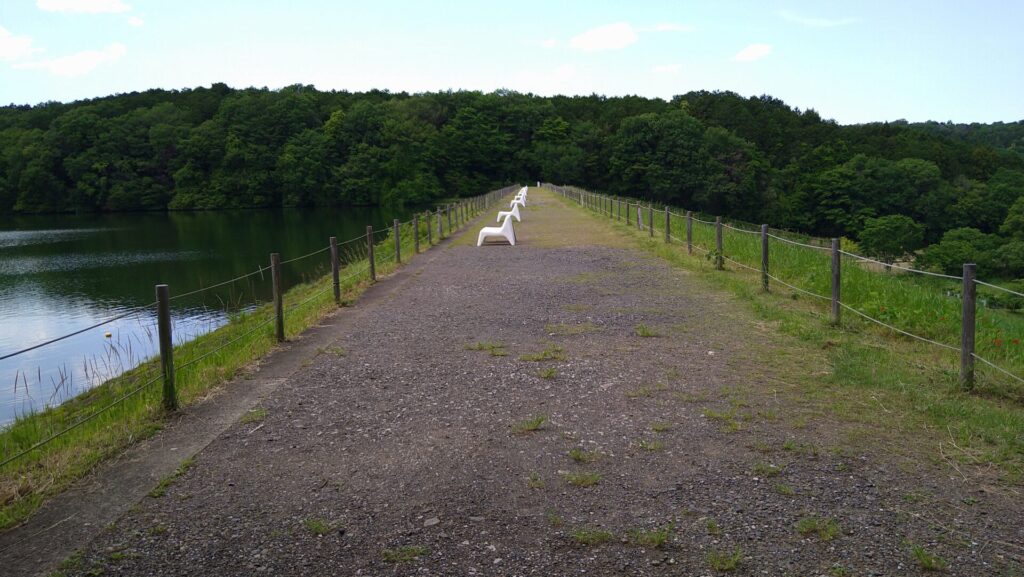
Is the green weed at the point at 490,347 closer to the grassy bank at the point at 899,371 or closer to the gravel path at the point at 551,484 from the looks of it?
the gravel path at the point at 551,484

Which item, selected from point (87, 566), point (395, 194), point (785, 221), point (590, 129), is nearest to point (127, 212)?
point (395, 194)

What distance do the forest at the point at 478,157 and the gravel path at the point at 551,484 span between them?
7469cm

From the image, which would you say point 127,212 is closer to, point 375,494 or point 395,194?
point 395,194

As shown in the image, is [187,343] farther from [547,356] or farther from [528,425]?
[528,425]

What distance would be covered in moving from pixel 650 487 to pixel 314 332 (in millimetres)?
6313

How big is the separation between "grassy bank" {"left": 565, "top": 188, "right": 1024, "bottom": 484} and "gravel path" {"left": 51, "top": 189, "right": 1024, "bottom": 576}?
37cm

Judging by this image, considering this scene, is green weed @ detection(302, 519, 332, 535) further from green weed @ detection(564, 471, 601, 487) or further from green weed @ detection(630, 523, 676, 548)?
green weed @ detection(630, 523, 676, 548)

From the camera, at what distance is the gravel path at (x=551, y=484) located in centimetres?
366

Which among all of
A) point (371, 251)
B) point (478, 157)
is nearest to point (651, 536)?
point (371, 251)

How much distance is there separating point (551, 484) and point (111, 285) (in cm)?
2868

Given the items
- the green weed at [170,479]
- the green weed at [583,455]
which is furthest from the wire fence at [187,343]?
the green weed at [583,455]

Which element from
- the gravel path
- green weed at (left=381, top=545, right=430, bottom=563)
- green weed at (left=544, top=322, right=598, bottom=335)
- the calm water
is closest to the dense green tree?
the calm water

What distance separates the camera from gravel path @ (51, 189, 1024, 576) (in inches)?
144

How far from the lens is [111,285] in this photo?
28.3 metres
